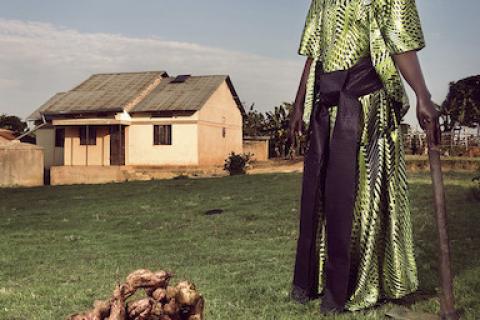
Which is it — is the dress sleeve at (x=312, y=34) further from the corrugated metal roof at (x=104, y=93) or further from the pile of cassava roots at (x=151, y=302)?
the corrugated metal roof at (x=104, y=93)

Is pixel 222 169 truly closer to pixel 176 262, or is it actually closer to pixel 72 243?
pixel 72 243

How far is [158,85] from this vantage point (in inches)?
1382

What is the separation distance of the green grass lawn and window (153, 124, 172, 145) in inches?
591

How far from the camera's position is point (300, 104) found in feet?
13.3

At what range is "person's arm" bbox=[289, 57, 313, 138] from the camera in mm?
4027

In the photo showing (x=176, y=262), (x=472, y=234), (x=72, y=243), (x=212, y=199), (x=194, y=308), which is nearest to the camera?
(x=194, y=308)

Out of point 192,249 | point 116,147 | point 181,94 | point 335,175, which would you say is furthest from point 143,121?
point 335,175

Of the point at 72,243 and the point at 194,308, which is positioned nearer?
the point at 194,308

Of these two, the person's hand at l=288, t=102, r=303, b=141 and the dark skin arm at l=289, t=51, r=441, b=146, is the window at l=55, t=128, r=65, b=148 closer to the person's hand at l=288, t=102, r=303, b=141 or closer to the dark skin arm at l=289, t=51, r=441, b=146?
the person's hand at l=288, t=102, r=303, b=141

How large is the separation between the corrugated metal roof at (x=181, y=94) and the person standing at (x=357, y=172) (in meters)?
27.6

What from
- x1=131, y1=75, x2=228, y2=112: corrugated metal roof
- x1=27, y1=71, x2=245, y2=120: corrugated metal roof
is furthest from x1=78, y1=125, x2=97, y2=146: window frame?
x1=131, y1=75, x2=228, y2=112: corrugated metal roof

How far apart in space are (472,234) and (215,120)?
2634 centimetres

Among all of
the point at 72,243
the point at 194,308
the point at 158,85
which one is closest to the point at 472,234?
the point at 72,243

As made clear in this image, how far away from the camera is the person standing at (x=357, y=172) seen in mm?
3615
